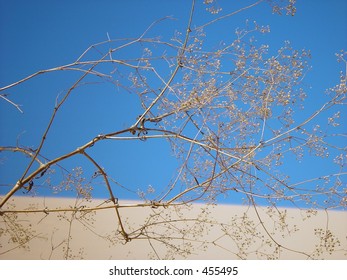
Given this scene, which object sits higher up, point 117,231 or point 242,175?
point 242,175

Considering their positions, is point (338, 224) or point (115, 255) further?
point (115, 255)

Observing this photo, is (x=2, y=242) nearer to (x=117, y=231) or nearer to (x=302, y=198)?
(x=117, y=231)

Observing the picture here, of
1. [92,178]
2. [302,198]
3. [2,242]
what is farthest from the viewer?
[2,242]

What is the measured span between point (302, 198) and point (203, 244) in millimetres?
340

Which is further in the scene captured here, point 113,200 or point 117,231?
point 117,231

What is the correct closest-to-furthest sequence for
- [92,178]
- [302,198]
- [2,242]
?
[302,198]
[92,178]
[2,242]

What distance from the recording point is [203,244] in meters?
1.55

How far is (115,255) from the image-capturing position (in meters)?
1.84

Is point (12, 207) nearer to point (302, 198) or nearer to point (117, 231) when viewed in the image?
point (117, 231)
